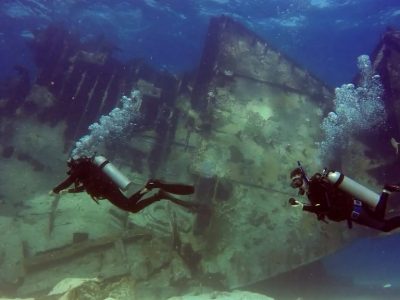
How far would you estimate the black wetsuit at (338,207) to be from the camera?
4.60 meters

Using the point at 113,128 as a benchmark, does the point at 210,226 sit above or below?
below

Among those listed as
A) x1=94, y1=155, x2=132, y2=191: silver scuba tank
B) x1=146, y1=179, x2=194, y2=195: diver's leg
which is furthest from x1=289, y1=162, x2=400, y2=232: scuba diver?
x1=94, y1=155, x2=132, y2=191: silver scuba tank

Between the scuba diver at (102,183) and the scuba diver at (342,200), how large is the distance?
1723 millimetres

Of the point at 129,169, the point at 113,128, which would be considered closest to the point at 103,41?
the point at 113,128

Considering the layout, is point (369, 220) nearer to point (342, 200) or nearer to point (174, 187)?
point (342, 200)

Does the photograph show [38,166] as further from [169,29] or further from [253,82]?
[169,29]

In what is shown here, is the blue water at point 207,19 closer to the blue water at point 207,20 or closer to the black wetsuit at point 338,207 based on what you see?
the blue water at point 207,20

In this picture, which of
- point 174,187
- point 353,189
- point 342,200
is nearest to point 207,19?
point 174,187

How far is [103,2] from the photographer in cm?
2369

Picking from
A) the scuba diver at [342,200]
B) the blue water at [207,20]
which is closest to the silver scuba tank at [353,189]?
the scuba diver at [342,200]

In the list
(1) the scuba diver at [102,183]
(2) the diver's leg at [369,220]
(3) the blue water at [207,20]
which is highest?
(3) the blue water at [207,20]

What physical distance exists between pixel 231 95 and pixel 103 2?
16565 millimetres

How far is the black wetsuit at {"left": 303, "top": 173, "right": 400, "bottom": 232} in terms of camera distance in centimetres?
460

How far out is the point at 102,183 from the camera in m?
5.32
